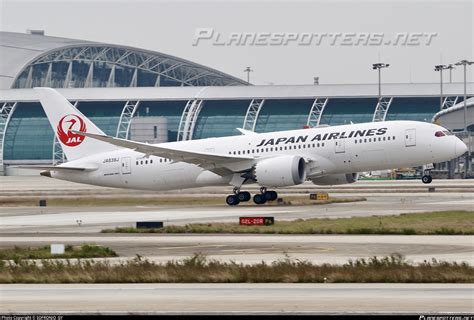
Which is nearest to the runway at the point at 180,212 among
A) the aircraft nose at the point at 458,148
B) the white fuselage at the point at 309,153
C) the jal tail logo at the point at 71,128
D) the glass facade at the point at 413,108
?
the white fuselage at the point at 309,153

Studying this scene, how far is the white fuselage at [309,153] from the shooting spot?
64.0 metres

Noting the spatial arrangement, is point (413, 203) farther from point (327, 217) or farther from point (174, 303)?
point (174, 303)

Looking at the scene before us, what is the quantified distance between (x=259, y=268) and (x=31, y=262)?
819 centimetres

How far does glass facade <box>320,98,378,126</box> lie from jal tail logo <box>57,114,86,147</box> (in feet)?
284

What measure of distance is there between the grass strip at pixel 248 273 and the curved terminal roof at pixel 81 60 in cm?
15232

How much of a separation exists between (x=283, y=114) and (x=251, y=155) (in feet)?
302

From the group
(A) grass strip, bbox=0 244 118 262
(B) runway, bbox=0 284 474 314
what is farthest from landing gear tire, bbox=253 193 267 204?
(B) runway, bbox=0 284 474 314

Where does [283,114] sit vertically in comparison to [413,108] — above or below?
below

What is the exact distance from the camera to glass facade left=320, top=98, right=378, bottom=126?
6112 inches

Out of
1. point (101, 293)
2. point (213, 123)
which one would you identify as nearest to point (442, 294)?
point (101, 293)

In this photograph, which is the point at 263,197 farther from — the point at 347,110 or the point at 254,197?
the point at 347,110

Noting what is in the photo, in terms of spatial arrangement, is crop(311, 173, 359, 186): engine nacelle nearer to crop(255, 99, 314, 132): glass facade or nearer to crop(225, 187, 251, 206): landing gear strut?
crop(225, 187, 251, 206): landing gear strut

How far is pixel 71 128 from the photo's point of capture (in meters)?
70.9

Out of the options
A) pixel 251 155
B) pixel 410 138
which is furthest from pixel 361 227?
pixel 251 155
